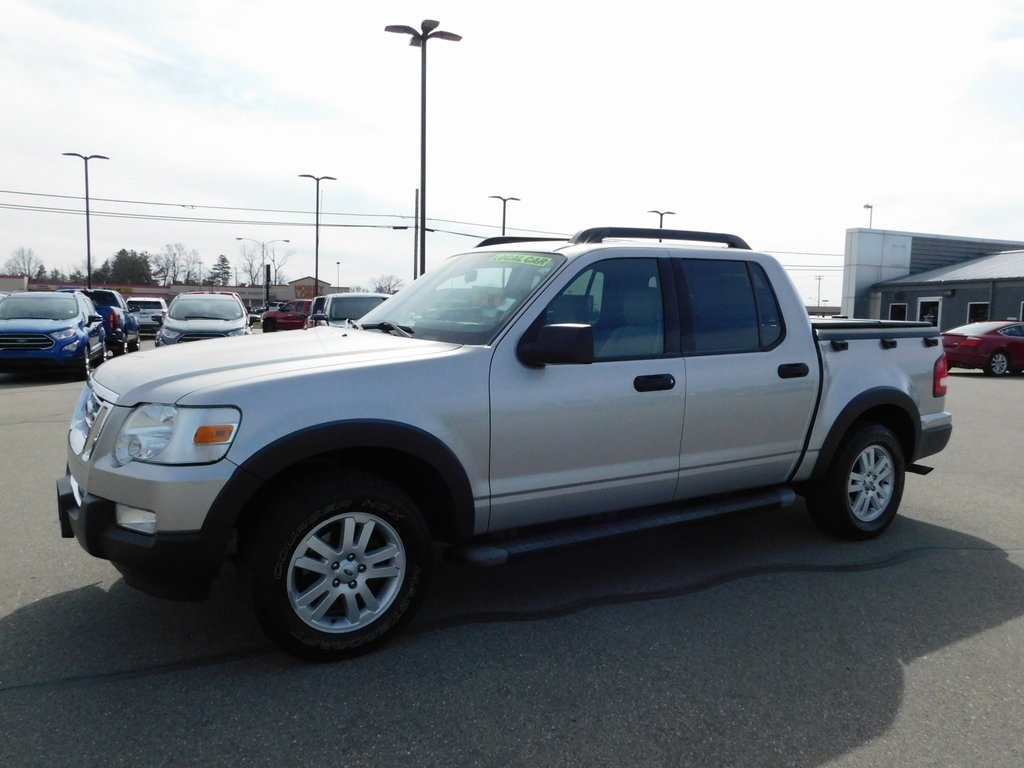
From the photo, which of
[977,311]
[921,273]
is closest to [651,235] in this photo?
[977,311]

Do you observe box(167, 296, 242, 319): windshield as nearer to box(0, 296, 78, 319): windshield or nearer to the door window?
box(0, 296, 78, 319): windshield

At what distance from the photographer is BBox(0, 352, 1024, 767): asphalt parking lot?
2812 mm

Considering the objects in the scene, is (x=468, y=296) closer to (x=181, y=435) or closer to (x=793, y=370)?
(x=181, y=435)

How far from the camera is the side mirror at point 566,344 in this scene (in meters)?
3.59

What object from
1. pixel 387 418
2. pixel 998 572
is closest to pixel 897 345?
pixel 998 572

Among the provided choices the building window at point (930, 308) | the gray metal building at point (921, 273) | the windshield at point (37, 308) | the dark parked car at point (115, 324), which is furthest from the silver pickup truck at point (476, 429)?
the building window at point (930, 308)

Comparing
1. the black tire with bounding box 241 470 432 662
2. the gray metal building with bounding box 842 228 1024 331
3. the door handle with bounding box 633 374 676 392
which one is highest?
the gray metal building with bounding box 842 228 1024 331

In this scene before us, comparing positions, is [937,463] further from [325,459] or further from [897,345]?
[325,459]

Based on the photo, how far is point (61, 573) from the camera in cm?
436

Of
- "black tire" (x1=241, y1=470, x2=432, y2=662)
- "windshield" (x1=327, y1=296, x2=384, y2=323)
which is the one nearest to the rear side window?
A: "black tire" (x1=241, y1=470, x2=432, y2=662)

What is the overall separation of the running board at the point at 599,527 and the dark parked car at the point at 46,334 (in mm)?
12997

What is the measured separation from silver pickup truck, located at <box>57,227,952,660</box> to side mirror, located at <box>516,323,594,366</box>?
1 cm

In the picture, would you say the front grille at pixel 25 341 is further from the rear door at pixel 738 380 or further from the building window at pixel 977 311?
the building window at pixel 977 311

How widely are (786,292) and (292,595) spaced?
332 centimetres
